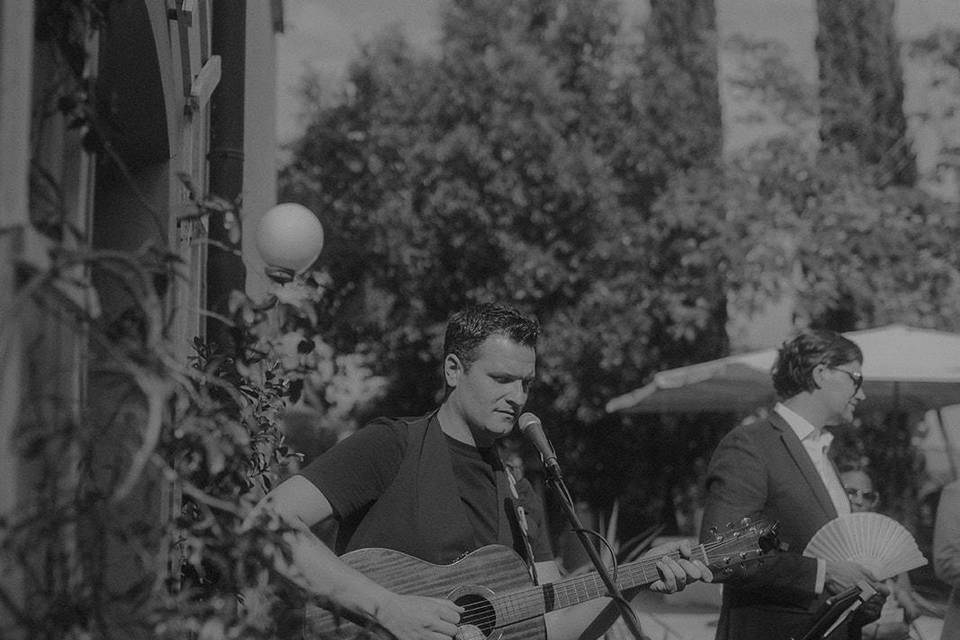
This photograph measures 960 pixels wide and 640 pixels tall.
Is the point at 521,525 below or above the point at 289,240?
below

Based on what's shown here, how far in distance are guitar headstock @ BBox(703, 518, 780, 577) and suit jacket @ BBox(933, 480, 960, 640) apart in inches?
34.5

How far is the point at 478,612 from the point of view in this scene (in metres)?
3.79

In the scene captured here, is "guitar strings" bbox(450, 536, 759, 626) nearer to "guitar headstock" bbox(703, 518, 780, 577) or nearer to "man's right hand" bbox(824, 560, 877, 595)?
"guitar headstock" bbox(703, 518, 780, 577)

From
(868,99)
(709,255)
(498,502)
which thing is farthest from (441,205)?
(498,502)

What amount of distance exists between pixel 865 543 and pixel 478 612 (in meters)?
1.51

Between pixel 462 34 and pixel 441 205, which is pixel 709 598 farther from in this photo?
pixel 462 34

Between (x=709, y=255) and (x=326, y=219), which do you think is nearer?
(x=709, y=255)

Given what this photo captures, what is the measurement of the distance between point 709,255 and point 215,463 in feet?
42.3

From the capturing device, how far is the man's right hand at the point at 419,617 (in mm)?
3521

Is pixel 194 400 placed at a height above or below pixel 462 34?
below

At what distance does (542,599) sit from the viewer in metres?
3.88

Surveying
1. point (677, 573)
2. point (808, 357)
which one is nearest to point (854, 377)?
point (808, 357)

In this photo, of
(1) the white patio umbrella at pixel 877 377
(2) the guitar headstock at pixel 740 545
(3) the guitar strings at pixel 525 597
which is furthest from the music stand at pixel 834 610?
(1) the white patio umbrella at pixel 877 377

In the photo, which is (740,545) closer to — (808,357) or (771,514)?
(771,514)
